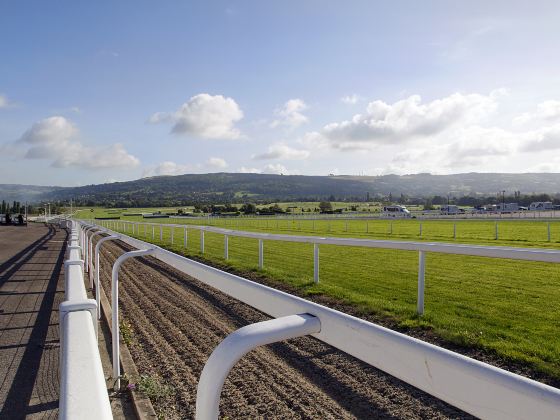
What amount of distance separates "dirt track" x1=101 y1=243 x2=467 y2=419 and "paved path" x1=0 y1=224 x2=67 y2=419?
2.93ft

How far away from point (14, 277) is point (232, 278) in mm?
10526

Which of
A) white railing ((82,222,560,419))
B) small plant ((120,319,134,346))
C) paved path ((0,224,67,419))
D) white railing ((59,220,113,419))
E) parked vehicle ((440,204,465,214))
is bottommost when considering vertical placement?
parked vehicle ((440,204,465,214))

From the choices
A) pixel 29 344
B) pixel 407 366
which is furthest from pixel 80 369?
pixel 29 344

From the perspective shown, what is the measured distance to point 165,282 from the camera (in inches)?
373

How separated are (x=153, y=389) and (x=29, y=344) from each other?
248 centimetres

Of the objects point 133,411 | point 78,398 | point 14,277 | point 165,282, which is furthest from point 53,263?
point 78,398

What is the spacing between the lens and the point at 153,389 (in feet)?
13.1

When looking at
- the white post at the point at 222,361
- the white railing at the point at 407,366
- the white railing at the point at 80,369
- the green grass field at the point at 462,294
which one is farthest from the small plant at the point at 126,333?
the white post at the point at 222,361

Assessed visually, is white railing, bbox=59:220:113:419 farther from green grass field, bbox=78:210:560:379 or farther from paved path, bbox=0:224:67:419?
green grass field, bbox=78:210:560:379

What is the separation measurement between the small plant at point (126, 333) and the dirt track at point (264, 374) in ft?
0.24

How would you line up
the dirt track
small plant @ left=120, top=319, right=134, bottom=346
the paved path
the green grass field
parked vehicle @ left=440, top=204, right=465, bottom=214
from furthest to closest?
parked vehicle @ left=440, top=204, right=465, bottom=214 → small plant @ left=120, top=319, right=134, bottom=346 → the green grass field → the paved path → the dirt track

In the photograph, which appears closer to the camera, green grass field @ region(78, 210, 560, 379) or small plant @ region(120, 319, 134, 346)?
green grass field @ region(78, 210, 560, 379)

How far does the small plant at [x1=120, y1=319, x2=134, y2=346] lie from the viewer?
557 centimetres

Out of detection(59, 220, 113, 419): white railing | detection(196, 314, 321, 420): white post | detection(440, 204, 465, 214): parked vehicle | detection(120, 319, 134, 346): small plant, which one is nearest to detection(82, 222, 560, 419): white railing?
detection(196, 314, 321, 420): white post
